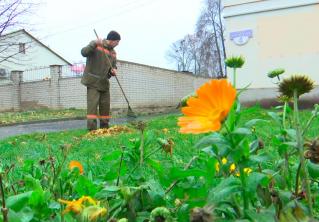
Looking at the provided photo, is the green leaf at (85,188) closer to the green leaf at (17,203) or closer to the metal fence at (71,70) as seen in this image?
the green leaf at (17,203)

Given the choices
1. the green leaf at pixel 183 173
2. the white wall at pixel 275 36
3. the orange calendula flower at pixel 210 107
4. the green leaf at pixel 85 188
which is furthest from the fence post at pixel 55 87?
the orange calendula flower at pixel 210 107

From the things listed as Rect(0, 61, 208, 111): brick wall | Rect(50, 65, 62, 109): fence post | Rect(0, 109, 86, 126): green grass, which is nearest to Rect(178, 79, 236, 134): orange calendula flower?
Rect(0, 109, 86, 126): green grass

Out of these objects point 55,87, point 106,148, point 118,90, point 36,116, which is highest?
point 55,87

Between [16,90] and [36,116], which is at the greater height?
[16,90]

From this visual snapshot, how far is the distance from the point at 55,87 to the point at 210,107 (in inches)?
1005

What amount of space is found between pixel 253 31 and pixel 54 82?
15.9 m

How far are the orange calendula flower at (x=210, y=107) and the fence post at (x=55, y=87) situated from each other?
25.1 meters

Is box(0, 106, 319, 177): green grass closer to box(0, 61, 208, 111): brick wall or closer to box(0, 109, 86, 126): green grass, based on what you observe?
box(0, 109, 86, 126): green grass

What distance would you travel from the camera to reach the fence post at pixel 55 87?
83.1 ft

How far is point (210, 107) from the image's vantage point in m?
A: 0.60

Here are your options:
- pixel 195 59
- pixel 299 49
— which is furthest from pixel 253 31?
pixel 195 59

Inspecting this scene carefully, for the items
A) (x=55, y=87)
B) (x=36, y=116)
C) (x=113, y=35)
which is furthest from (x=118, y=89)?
(x=113, y=35)

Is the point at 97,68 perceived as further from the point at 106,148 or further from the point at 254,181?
the point at 254,181

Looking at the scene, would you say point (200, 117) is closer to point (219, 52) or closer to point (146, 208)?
point (146, 208)
